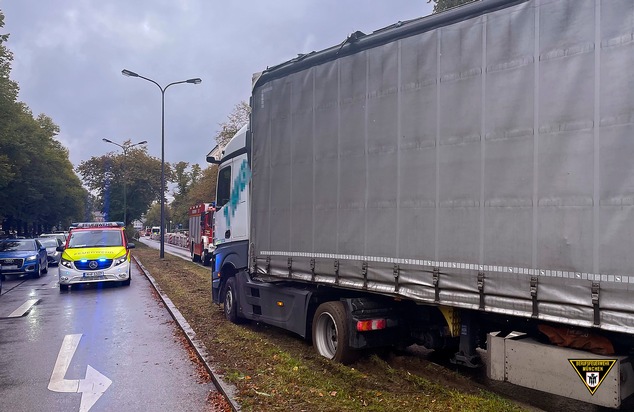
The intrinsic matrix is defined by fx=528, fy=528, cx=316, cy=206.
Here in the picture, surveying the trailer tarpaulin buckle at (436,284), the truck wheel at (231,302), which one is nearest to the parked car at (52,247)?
the truck wheel at (231,302)

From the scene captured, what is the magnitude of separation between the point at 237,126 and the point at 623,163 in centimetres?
3674

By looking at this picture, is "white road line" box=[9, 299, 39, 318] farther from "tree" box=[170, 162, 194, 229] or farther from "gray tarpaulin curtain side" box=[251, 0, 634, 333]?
"tree" box=[170, 162, 194, 229]

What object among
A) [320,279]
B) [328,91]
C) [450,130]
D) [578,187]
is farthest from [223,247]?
[578,187]

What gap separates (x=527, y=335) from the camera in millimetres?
4805

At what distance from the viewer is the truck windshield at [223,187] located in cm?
1019

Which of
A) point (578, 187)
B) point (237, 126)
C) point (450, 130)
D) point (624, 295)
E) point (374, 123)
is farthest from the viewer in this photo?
point (237, 126)

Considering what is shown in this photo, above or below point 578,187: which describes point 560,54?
above

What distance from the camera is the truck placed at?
4.07 metres

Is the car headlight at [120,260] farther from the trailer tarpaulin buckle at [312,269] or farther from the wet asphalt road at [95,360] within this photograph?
the trailer tarpaulin buckle at [312,269]

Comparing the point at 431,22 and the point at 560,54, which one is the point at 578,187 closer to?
the point at 560,54

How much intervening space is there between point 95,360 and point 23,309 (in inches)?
240

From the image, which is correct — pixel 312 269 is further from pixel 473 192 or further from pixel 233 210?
pixel 233 210

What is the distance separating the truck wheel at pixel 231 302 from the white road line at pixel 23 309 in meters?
4.89

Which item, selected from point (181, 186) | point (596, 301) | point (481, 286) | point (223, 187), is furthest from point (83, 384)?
point (181, 186)
